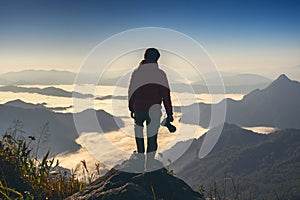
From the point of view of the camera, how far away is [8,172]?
6.95m

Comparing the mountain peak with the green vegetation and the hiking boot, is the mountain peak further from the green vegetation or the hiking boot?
the hiking boot

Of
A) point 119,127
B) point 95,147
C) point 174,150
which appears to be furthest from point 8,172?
point 174,150

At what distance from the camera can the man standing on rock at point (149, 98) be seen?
344 inches

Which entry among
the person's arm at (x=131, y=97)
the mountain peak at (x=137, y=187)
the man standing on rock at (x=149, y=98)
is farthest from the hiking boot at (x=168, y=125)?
the mountain peak at (x=137, y=187)

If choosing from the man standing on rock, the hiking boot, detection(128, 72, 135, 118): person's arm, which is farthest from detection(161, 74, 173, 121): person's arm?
detection(128, 72, 135, 118): person's arm

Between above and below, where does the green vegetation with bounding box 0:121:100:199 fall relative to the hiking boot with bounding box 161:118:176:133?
below

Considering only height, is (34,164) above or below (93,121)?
below

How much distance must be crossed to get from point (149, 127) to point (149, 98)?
0.74 m

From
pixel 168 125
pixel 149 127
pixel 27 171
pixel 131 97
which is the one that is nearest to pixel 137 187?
pixel 27 171

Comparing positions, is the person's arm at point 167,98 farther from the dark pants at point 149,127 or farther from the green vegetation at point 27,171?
the green vegetation at point 27,171

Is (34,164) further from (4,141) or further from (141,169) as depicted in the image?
(141,169)

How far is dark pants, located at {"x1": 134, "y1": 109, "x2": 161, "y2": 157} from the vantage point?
28.6 ft

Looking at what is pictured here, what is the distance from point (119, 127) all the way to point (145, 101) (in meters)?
1.00

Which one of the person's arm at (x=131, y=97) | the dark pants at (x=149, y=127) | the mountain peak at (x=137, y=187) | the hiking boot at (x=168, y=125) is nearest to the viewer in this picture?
the mountain peak at (x=137, y=187)
